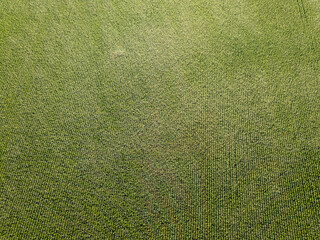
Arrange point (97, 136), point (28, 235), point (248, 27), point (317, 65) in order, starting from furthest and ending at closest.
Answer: point (248, 27), point (317, 65), point (97, 136), point (28, 235)

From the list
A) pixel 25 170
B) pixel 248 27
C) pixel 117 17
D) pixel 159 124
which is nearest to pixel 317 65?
pixel 248 27

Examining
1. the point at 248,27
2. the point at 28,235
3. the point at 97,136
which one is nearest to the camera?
the point at 28,235

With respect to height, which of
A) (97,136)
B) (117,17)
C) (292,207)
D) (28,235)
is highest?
(117,17)

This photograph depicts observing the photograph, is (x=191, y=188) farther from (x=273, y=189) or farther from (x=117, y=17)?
(x=117, y=17)

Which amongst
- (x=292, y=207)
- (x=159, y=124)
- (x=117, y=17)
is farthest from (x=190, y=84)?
(x=292, y=207)

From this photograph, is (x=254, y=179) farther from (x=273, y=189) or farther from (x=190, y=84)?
(x=190, y=84)

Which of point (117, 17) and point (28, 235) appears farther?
point (117, 17)

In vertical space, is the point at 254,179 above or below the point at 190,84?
below
